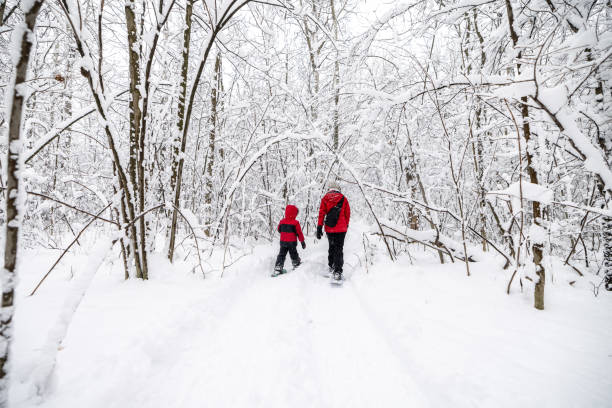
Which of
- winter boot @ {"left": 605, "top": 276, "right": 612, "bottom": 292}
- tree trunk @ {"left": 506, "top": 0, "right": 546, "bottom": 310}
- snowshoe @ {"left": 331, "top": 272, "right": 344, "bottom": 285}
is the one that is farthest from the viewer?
snowshoe @ {"left": 331, "top": 272, "right": 344, "bottom": 285}

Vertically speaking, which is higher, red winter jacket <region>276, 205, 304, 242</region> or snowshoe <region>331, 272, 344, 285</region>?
red winter jacket <region>276, 205, 304, 242</region>

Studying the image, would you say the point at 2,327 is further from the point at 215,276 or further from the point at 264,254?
the point at 264,254

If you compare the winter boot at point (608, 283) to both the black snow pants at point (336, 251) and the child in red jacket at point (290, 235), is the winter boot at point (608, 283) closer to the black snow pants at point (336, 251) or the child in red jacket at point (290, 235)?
the black snow pants at point (336, 251)

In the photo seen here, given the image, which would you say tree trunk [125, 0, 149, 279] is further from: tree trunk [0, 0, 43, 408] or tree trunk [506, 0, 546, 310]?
tree trunk [506, 0, 546, 310]

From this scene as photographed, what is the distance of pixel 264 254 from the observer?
5.27 metres

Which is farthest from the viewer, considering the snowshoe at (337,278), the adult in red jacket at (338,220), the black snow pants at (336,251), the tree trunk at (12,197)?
the adult in red jacket at (338,220)

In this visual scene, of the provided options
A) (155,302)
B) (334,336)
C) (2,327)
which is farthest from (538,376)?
(155,302)

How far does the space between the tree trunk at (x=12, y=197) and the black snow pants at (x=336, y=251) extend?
3795 mm

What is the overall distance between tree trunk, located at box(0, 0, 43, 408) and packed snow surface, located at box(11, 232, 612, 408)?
14.2 inches

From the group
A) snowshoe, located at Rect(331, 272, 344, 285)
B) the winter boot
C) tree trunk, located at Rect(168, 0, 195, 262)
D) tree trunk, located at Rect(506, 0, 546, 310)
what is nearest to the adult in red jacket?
snowshoe, located at Rect(331, 272, 344, 285)

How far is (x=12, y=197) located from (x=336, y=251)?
4028 mm

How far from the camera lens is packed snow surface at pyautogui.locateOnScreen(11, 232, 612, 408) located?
4.62 feet

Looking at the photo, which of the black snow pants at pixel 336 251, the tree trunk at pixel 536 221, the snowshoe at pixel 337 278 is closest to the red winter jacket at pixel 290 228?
the black snow pants at pixel 336 251

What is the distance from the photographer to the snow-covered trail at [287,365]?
59.8 inches
